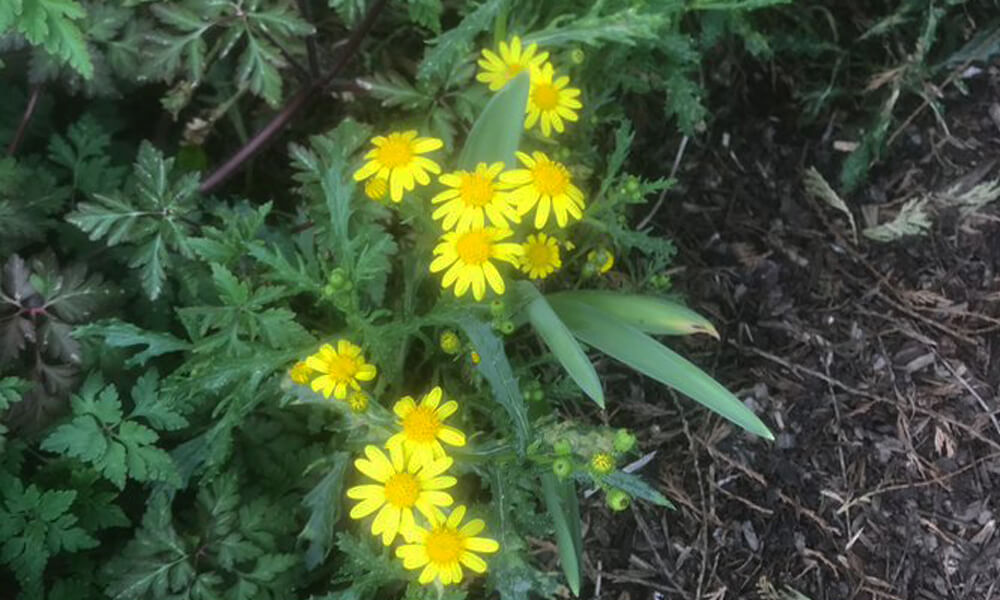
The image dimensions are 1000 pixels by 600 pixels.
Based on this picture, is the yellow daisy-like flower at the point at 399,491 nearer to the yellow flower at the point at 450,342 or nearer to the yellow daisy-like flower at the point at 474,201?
the yellow flower at the point at 450,342

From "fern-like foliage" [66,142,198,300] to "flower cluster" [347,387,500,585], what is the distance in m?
0.54

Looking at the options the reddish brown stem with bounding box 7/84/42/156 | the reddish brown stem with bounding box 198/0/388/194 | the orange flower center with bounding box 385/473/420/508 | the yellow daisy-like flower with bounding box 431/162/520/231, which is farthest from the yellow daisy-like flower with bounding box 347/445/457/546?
the reddish brown stem with bounding box 7/84/42/156

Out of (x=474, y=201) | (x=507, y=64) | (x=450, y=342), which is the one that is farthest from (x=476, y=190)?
(x=507, y=64)

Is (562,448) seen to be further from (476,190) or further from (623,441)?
(476,190)

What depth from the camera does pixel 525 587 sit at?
5.09 feet

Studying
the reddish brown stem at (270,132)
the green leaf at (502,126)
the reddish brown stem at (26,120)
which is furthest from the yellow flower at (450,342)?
the reddish brown stem at (26,120)

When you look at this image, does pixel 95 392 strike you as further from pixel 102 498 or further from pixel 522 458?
pixel 522 458

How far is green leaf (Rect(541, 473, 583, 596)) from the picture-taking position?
162 cm

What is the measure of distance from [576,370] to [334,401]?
38 centimetres

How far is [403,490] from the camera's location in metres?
1.48

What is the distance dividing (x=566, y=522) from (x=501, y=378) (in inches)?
11.3

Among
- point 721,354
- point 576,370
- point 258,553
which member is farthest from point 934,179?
point 258,553

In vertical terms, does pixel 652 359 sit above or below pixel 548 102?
below

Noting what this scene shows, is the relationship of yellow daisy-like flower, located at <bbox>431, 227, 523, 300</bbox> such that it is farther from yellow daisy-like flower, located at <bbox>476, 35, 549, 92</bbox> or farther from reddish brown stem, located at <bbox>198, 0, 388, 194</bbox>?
reddish brown stem, located at <bbox>198, 0, 388, 194</bbox>
